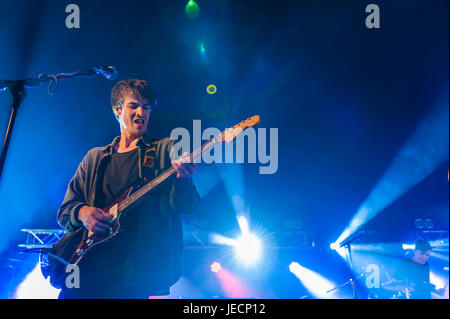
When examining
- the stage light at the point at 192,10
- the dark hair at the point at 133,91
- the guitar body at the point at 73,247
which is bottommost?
the guitar body at the point at 73,247

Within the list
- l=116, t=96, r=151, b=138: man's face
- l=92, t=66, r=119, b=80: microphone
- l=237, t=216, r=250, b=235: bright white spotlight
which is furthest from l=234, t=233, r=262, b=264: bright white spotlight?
l=92, t=66, r=119, b=80: microphone

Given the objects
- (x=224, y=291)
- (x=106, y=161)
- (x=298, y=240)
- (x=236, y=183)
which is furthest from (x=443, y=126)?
(x=106, y=161)

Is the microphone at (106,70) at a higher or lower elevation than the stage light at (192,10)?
lower

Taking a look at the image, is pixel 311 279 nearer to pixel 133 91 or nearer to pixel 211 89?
pixel 211 89

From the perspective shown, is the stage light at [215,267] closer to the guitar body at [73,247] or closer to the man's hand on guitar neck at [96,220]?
the guitar body at [73,247]

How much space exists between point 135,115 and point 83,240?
3.37 feet

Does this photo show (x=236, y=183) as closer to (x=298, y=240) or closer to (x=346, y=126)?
(x=298, y=240)

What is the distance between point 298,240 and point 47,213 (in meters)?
5.70

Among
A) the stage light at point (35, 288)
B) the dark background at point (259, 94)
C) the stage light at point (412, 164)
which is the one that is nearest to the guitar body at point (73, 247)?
the dark background at point (259, 94)

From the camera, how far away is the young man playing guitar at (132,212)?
1.99m

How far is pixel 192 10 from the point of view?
195 inches

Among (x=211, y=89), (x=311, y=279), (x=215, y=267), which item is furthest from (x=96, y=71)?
(x=311, y=279)

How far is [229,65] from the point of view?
6.11 m

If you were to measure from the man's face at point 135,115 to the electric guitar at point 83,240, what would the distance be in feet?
1.64
